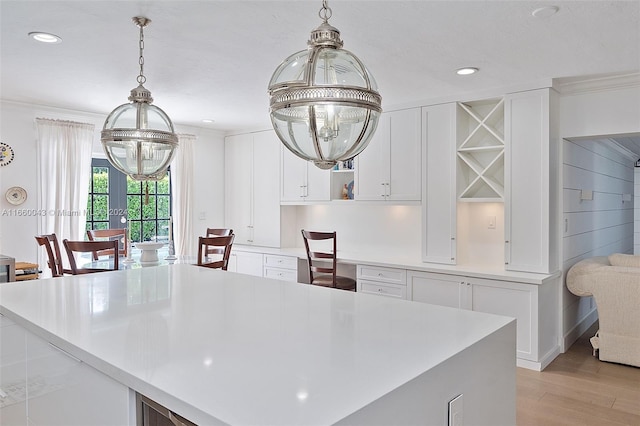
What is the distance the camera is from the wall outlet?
3.76 feet

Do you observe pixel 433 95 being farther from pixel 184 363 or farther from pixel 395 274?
pixel 184 363

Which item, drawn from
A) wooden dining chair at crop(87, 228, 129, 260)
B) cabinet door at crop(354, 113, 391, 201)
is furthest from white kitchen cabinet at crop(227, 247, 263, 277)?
cabinet door at crop(354, 113, 391, 201)

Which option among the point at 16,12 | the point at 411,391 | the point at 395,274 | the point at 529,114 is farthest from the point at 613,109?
the point at 16,12

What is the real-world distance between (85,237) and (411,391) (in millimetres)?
4850

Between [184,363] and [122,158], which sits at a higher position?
[122,158]

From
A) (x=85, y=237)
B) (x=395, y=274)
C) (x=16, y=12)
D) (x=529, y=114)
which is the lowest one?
(x=395, y=274)

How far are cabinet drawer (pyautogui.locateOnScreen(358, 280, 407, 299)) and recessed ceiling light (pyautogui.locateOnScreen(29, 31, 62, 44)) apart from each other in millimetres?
3324

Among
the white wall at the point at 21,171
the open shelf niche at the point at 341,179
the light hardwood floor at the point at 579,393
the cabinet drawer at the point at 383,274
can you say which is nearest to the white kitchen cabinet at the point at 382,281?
the cabinet drawer at the point at 383,274

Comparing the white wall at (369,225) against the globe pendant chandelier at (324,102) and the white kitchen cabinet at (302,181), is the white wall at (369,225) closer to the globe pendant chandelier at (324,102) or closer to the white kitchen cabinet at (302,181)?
the white kitchen cabinet at (302,181)

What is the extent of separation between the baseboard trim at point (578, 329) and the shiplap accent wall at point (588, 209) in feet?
0.04

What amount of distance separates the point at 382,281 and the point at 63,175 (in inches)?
139

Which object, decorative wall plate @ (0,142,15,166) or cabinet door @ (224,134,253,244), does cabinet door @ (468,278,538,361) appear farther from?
decorative wall plate @ (0,142,15,166)

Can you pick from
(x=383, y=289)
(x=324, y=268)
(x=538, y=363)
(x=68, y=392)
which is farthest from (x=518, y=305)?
(x=68, y=392)

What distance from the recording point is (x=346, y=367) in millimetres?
1101
